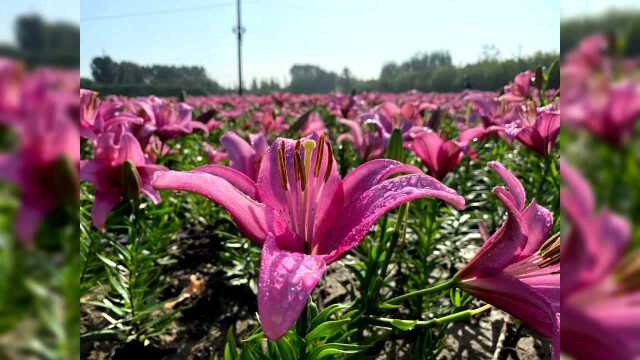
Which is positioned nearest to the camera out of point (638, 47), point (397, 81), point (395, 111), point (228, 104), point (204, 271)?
point (638, 47)

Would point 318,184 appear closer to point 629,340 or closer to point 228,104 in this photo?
point 629,340

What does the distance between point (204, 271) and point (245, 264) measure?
0.23 meters

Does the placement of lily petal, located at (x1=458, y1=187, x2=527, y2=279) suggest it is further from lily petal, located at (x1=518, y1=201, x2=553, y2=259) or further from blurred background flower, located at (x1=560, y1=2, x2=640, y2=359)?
blurred background flower, located at (x1=560, y1=2, x2=640, y2=359)

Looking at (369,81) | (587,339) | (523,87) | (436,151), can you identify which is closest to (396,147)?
(436,151)

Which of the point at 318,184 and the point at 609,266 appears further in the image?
Result: the point at 318,184

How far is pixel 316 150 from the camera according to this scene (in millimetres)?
377

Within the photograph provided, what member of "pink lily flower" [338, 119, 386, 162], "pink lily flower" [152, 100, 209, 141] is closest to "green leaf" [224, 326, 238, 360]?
"pink lily flower" [338, 119, 386, 162]

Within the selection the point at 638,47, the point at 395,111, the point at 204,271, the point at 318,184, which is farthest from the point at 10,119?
the point at 395,111

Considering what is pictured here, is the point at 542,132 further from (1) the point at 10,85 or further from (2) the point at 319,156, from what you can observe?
(1) the point at 10,85

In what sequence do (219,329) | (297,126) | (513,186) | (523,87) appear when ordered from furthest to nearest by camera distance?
1. (523,87)
2. (297,126)
3. (219,329)
4. (513,186)

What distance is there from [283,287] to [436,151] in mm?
670

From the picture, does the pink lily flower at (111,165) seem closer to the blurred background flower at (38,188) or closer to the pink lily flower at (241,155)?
the pink lily flower at (241,155)

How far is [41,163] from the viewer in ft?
0.34

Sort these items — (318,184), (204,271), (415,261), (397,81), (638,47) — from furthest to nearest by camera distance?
(397,81), (204,271), (415,261), (318,184), (638,47)
